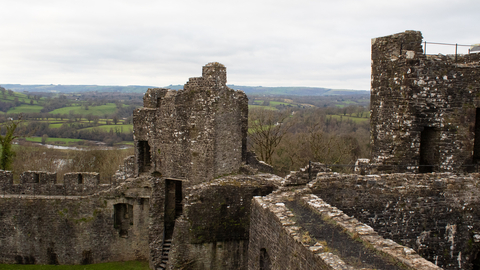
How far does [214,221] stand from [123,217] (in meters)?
6.09

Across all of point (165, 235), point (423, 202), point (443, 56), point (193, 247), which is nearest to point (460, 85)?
point (443, 56)

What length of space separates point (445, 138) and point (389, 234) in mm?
3409

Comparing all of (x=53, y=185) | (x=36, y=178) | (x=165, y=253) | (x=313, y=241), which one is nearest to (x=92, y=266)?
(x=165, y=253)

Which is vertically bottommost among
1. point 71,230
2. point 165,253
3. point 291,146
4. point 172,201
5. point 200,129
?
point 165,253

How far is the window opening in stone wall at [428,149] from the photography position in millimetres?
10633

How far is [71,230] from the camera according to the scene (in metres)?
16.5

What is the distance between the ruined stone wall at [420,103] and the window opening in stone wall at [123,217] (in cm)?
1090

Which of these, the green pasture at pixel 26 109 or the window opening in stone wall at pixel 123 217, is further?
the green pasture at pixel 26 109

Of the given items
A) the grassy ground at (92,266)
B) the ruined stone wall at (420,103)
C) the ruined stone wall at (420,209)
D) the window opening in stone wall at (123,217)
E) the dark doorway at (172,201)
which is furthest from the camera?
the window opening in stone wall at (123,217)

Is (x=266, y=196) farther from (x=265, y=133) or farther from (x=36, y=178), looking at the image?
(x=265, y=133)

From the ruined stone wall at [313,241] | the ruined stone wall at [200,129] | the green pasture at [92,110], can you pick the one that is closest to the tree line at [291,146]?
the ruined stone wall at [200,129]

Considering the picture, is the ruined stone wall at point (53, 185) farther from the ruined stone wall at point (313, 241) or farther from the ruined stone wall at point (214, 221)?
the ruined stone wall at point (313, 241)

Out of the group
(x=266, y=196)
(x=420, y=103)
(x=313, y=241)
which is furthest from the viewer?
(x=420, y=103)

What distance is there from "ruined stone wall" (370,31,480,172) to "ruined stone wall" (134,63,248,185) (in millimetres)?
5549
